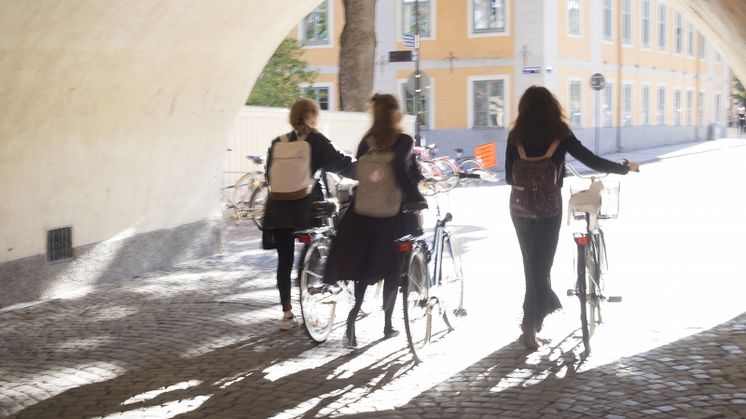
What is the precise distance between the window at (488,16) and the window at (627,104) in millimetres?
8131

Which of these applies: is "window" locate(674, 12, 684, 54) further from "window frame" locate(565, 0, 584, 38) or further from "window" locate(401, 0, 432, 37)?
"window" locate(401, 0, 432, 37)

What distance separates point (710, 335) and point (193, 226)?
6638mm

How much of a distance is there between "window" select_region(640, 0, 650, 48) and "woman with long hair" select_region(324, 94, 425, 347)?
3800 cm

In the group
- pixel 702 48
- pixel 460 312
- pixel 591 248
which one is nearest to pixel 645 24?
pixel 702 48

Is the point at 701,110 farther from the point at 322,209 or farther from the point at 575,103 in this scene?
the point at 322,209

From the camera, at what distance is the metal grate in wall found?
34.0ft

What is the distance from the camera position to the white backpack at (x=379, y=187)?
773cm

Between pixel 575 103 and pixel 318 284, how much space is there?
30593mm

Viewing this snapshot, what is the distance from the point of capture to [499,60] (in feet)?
117

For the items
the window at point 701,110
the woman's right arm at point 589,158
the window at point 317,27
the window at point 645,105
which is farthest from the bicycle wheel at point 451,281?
the window at point 701,110

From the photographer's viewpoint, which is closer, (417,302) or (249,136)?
(417,302)

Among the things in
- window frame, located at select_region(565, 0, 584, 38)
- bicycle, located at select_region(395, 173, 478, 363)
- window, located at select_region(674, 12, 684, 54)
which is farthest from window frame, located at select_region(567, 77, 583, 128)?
bicycle, located at select_region(395, 173, 478, 363)

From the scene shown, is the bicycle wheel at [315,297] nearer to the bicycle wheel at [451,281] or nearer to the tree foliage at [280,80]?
the bicycle wheel at [451,281]

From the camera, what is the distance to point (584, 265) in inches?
297
